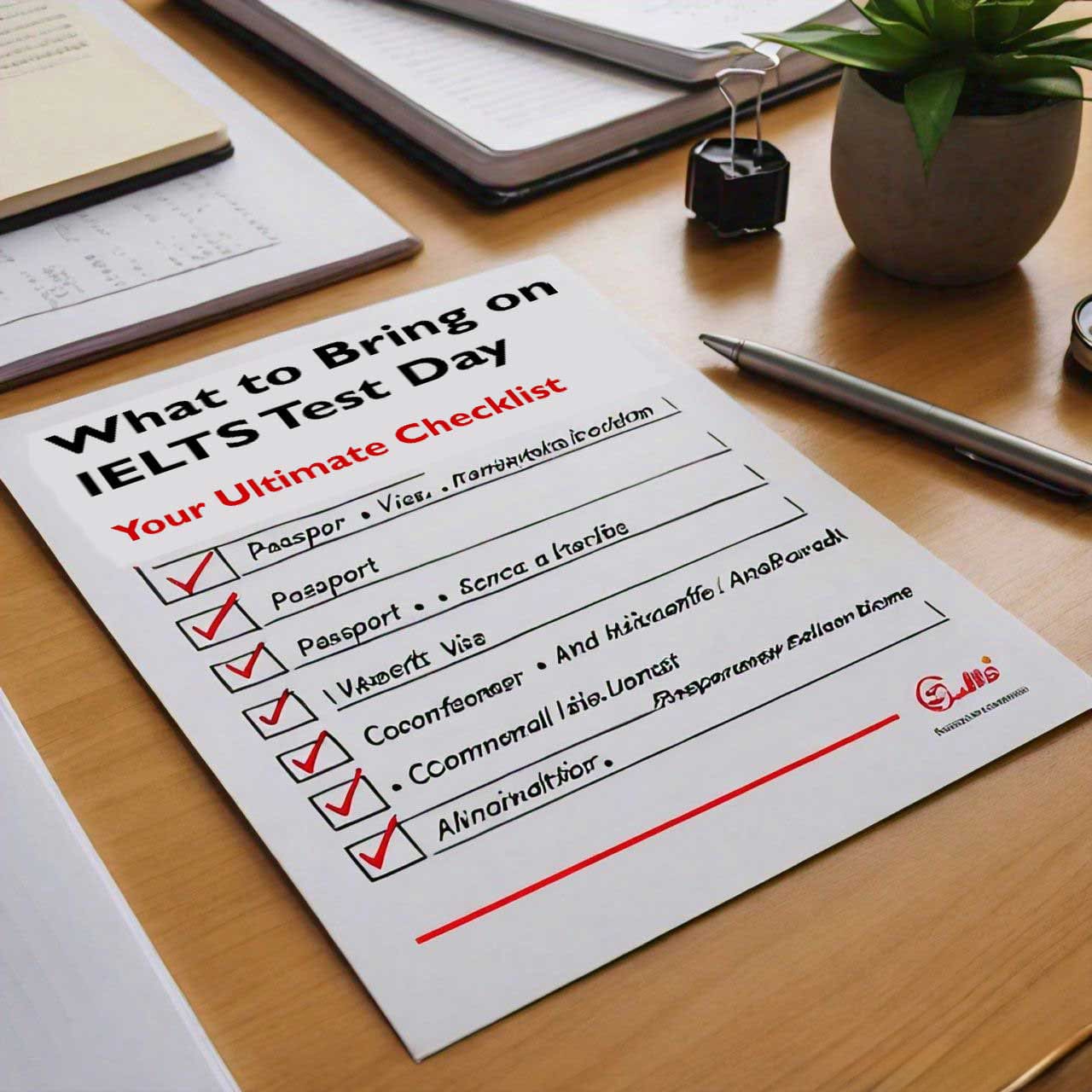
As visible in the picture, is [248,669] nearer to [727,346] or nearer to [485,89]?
[727,346]

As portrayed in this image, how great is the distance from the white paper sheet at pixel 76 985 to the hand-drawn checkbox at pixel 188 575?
12 cm

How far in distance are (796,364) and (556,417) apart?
0.13 meters

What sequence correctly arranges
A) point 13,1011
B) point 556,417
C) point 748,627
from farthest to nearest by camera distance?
1. point 556,417
2. point 748,627
3. point 13,1011

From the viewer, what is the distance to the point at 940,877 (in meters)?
0.46

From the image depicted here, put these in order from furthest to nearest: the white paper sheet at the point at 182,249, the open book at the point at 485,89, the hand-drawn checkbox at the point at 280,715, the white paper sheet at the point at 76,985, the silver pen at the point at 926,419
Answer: the open book at the point at 485,89, the white paper sheet at the point at 182,249, the silver pen at the point at 926,419, the hand-drawn checkbox at the point at 280,715, the white paper sheet at the point at 76,985

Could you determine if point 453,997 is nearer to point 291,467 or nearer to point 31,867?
point 31,867

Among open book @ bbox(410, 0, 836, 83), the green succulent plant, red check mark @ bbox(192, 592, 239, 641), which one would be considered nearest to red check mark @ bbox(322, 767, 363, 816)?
red check mark @ bbox(192, 592, 239, 641)

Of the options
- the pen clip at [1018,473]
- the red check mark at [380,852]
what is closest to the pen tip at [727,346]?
the pen clip at [1018,473]

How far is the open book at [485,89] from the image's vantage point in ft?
2.75

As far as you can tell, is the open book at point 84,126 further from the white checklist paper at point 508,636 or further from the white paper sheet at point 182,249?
the white checklist paper at point 508,636

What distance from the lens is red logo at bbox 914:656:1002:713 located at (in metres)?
0.51

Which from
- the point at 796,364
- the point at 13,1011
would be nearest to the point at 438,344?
the point at 796,364

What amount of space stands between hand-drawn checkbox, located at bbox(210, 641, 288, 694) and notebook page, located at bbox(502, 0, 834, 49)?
56 cm

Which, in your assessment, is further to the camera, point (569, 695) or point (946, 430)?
point (946, 430)
